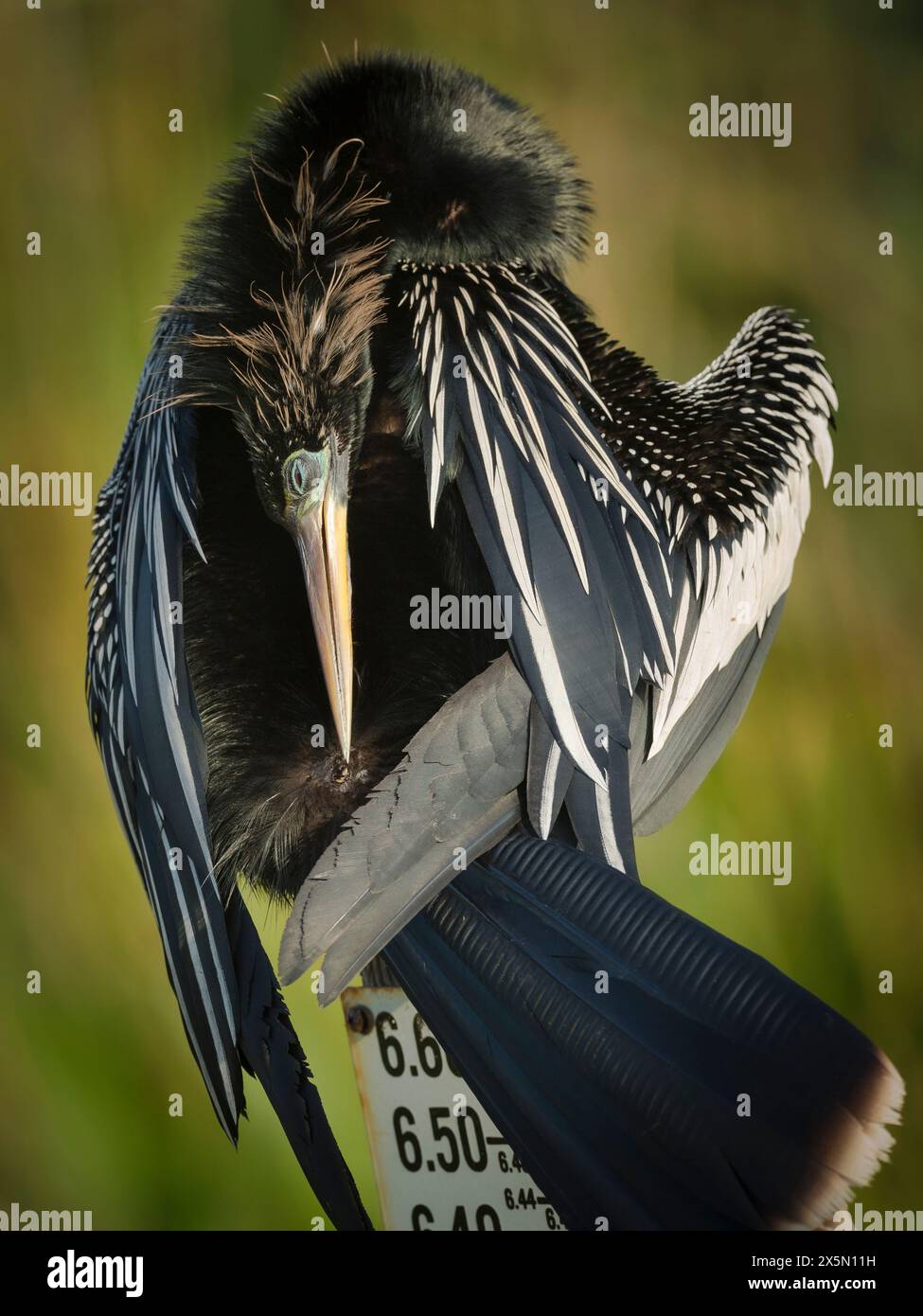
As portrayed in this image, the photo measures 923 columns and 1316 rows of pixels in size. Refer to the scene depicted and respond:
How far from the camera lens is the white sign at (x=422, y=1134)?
1041mm

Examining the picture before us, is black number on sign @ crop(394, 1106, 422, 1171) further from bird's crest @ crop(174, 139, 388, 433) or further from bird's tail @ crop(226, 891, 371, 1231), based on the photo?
bird's crest @ crop(174, 139, 388, 433)

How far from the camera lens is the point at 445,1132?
105cm

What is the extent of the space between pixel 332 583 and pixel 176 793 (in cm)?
23

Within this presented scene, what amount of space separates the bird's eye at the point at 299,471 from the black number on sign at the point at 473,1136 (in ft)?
1.83

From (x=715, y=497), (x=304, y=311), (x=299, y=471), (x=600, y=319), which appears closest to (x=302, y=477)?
(x=299, y=471)

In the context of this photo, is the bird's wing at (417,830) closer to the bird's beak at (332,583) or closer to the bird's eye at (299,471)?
the bird's beak at (332,583)

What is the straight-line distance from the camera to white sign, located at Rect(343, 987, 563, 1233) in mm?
1041

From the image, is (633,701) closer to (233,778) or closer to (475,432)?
(475,432)

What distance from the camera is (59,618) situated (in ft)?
4.51

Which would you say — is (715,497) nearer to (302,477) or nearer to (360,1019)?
(302,477)

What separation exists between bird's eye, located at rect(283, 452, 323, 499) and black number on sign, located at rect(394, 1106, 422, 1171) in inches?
21.5

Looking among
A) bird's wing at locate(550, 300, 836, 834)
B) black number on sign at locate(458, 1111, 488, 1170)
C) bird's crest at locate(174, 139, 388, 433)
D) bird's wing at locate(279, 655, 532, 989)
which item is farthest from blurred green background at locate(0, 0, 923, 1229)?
bird's wing at locate(279, 655, 532, 989)
